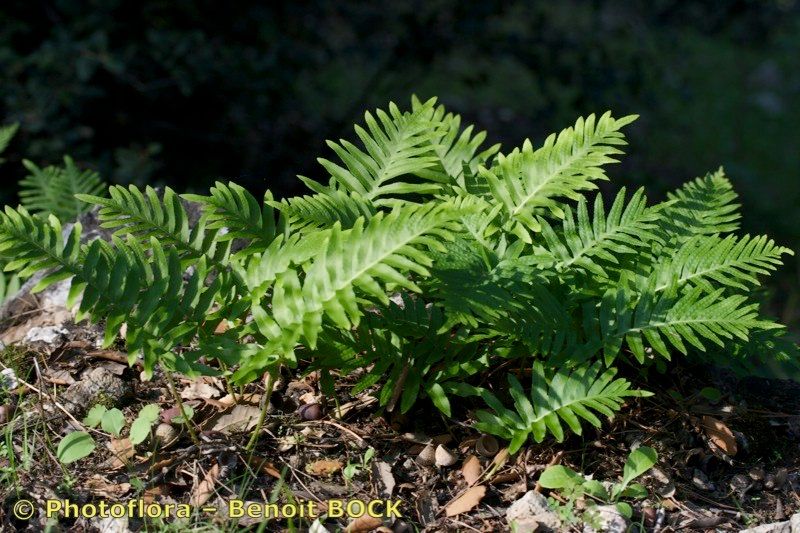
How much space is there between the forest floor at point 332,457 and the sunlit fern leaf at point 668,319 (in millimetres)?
324

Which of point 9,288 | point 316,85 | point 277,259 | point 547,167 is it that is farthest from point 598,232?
point 316,85

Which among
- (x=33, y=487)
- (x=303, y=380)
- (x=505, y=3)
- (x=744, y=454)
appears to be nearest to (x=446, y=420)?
(x=303, y=380)

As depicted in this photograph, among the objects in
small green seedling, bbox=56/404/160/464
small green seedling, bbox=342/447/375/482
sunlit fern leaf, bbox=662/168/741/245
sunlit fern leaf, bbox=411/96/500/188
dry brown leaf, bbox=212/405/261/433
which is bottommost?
small green seedling, bbox=342/447/375/482

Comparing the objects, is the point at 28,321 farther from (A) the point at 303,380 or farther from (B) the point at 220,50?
(B) the point at 220,50

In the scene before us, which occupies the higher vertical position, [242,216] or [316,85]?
[242,216]

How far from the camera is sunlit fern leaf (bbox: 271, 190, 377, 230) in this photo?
2.48 metres

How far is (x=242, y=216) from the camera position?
2.48 m

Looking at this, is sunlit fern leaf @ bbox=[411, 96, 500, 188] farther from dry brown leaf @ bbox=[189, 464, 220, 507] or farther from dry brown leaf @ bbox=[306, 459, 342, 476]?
dry brown leaf @ bbox=[189, 464, 220, 507]

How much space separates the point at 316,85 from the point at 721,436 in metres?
3.92

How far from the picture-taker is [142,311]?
2.28m

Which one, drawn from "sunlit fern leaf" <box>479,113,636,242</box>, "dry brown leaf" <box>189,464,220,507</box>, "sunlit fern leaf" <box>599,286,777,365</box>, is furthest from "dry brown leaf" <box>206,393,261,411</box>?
"sunlit fern leaf" <box>599,286,777,365</box>

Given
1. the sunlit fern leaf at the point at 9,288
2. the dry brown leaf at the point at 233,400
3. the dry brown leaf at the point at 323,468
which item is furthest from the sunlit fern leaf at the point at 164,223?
the sunlit fern leaf at the point at 9,288

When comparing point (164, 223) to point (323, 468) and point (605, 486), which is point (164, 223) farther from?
point (605, 486)

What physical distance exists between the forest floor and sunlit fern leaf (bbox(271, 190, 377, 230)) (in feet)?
1.43
